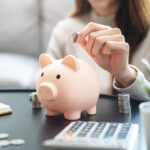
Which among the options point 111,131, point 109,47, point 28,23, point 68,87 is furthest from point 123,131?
point 28,23

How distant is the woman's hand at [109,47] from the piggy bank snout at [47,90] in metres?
0.17

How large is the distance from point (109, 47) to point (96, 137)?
0.28 metres

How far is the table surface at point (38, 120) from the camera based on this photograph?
51 cm

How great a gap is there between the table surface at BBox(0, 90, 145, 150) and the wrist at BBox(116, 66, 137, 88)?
0.18 feet

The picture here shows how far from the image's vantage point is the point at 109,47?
2.20ft

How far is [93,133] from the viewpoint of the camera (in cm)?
46

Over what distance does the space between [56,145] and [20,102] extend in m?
0.38

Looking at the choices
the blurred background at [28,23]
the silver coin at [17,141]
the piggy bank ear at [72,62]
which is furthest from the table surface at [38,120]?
the blurred background at [28,23]

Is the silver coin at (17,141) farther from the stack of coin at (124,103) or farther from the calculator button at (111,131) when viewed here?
the stack of coin at (124,103)

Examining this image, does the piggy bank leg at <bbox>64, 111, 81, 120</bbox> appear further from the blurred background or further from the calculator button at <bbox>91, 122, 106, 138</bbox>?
the blurred background

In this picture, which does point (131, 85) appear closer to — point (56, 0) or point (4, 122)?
point (4, 122)

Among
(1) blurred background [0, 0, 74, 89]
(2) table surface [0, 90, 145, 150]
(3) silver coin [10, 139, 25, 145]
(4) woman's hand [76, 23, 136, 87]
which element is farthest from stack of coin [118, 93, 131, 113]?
(1) blurred background [0, 0, 74, 89]

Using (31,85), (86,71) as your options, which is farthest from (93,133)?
(31,85)

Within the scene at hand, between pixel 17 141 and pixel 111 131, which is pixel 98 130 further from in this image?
pixel 17 141
